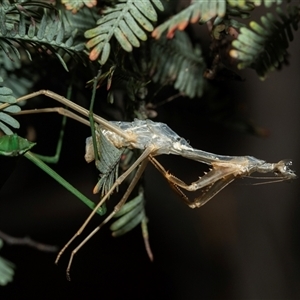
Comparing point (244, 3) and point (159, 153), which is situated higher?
point (244, 3)

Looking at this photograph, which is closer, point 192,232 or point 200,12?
point 200,12

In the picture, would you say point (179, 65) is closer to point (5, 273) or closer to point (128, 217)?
point (128, 217)

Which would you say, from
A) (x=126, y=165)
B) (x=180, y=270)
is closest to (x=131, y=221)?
(x=126, y=165)

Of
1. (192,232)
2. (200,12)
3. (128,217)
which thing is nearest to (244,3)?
(200,12)

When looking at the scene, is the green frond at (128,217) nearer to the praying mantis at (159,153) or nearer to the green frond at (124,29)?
the praying mantis at (159,153)

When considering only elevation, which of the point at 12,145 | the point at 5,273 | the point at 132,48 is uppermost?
the point at 132,48

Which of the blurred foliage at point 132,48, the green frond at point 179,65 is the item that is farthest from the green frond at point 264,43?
the green frond at point 179,65

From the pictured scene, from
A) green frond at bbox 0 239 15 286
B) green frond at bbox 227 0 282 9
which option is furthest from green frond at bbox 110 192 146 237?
green frond at bbox 227 0 282 9
